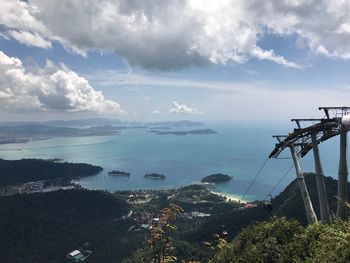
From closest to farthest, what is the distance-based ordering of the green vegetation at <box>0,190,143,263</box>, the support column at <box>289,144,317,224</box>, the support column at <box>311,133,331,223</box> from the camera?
1. the support column at <box>311,133,331,223</box>
2. the support column at <box>289,144,317,224</box>
3. the green vegetation at <box>0,190,143,263</box>

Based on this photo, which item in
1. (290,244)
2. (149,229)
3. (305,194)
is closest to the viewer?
(290,244)

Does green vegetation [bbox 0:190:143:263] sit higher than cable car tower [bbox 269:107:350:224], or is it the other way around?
cable car tower [bbox 269:107:350:224]

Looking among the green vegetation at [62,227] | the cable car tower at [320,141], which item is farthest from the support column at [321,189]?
the green vegetation at [62,227]

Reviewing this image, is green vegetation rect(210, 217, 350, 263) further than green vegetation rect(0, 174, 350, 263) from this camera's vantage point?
No

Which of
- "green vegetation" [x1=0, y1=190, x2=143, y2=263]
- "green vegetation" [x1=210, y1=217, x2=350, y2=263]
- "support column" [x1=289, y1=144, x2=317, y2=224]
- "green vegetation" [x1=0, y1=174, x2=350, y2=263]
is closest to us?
"green vegetation" [x1=210, y1=217, x2=350, y2=263]

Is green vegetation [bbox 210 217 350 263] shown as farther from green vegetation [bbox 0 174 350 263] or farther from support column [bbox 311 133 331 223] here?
support column [bbox 311 133 331 223]

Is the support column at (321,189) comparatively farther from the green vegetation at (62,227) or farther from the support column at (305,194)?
the green vegetation at (62,227)

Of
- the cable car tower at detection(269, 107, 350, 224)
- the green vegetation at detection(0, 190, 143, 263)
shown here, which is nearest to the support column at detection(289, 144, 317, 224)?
the cable car tower at detection(269, 107, 350, 224)

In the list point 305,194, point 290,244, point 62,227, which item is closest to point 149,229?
point 305,194

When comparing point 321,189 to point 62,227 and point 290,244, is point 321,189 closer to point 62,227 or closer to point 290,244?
point 290,244
